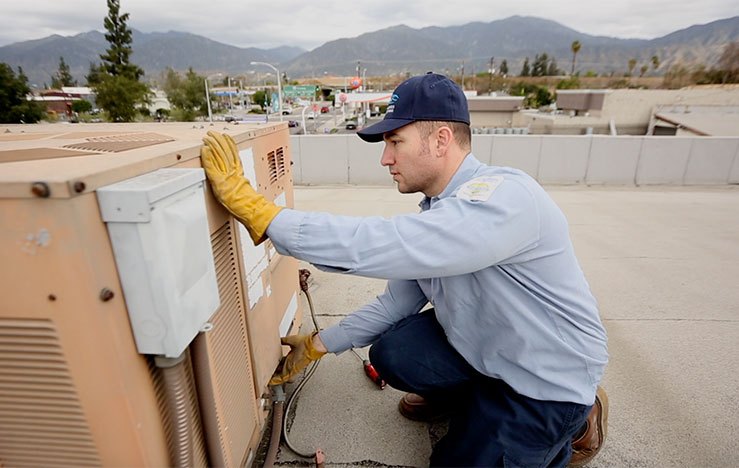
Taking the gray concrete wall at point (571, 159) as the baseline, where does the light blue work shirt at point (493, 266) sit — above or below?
above

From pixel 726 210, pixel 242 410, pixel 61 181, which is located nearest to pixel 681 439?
pixel 242 410

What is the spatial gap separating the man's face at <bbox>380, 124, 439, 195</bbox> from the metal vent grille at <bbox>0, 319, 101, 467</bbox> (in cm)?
115

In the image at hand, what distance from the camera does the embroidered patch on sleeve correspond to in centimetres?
127

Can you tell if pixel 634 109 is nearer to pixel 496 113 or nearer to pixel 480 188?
pixel 496 113

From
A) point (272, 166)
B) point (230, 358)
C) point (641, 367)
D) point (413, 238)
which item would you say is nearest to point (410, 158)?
point (413, 238)

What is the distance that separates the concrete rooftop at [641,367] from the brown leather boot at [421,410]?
4 cm

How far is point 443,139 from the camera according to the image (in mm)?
1557

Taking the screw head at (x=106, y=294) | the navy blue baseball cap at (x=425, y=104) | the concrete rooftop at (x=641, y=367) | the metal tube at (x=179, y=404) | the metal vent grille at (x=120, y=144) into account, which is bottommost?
the concrete rooftop at (x=641, y=367)

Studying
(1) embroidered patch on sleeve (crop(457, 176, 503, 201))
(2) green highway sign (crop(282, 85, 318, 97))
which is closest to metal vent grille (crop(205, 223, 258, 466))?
(1) embroidered patch on sleeve (crop(457, 176, 503, 201))

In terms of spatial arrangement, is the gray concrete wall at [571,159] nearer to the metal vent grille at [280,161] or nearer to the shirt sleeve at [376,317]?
the metal vent grille at [280,161]

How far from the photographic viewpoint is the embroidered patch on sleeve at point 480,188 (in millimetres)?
1273

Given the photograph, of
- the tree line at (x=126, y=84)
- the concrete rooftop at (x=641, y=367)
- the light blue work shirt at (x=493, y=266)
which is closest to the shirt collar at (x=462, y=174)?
the light blue work shirt at (x=493, y=266)

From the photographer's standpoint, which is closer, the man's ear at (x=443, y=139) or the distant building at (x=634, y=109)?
the man's ear at (x=443, y=139)

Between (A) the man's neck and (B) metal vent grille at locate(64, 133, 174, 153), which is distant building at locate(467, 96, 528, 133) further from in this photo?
(B) metal vent grille at locate(64, 133, 174, 153)
